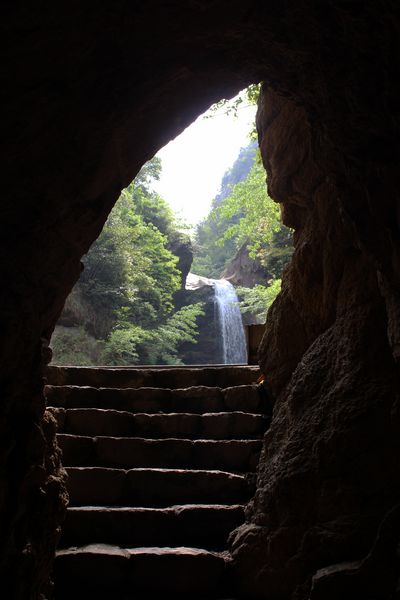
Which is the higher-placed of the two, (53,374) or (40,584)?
(53,374)

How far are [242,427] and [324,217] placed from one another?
2195 mm

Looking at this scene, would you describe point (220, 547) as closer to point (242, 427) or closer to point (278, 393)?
point (242, 427)

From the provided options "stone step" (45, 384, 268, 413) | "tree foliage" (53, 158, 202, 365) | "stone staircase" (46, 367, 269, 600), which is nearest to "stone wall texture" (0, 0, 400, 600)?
"stone staircase" (46, 367, 269, 600)

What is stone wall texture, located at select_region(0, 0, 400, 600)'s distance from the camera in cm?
211

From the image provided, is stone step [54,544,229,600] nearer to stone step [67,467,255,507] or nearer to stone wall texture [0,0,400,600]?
stone wall texture [0,0,400,600]

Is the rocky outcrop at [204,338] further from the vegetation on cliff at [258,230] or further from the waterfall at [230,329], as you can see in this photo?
the vegetation on cliff at [258,230]

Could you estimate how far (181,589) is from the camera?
3.17m

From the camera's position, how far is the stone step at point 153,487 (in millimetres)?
3883

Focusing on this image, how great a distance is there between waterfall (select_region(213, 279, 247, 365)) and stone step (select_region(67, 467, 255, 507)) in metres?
14.5

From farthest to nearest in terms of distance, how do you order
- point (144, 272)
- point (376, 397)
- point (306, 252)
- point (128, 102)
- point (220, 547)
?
1. point (144, 272)
2. point (306, 252)
3. point (220, 547)
4. point (376, 397)
5. point (128, 102)

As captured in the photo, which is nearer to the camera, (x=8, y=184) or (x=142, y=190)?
(x=8, y=184)

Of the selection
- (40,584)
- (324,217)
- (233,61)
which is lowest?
(40,584)

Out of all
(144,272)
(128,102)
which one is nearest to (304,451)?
(128,102)

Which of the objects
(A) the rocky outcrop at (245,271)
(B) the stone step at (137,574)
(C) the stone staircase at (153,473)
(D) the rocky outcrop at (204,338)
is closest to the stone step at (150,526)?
(C) the stone staircase at (153,473)
